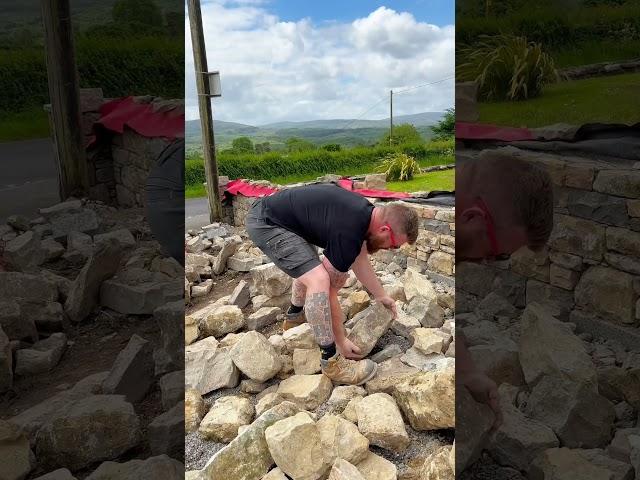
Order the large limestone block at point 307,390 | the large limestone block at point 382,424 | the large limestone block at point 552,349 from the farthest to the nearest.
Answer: the large limestone block at point 307,390 < the large limestone block at point 382,424 < the large limestone block at point 552,349

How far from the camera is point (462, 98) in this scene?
55cm

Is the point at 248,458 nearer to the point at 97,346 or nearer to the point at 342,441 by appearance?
the point at 342,441

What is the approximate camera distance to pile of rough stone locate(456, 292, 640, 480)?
53 centimetres

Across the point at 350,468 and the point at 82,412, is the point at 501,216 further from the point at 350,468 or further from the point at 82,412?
the point at 350,468

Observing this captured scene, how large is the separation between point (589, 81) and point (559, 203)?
11 centimetres

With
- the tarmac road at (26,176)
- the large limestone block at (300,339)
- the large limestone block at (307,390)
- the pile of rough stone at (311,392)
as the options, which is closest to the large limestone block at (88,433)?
the tarmac road at (26,176)

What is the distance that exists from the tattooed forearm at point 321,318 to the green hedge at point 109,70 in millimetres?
1798

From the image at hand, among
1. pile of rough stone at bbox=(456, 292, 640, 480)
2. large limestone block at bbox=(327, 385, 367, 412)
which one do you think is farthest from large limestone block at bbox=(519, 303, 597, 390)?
large limestone block at bbox=(327, 385, 367, 412)

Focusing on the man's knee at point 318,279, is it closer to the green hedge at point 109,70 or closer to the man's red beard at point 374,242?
the man's red beard at point 374,242

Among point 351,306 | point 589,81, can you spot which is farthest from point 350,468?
point 589,81

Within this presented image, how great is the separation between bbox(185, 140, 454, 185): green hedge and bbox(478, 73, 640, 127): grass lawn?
11.1 feet

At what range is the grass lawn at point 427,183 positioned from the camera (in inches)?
142

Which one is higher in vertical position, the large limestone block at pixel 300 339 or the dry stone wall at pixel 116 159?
the dry stone wall at pixel 116 159

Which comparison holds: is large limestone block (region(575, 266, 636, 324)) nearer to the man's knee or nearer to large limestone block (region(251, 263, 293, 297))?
the man's knee
